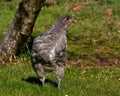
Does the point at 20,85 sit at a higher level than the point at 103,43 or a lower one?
higher

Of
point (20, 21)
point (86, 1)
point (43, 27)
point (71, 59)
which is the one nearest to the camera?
point (20, 21)

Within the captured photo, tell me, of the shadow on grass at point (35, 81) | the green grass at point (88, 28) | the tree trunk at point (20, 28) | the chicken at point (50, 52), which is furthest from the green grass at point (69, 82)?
the green grass at point (88, 28)

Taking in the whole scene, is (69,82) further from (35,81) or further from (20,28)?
(20,28)

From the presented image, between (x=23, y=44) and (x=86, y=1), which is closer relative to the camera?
(x=23, y=44)

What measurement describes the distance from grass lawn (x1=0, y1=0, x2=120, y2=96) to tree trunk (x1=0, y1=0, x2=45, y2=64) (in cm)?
34

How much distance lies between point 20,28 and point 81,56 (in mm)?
2258

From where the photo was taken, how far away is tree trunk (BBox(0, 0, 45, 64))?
43.5 ft

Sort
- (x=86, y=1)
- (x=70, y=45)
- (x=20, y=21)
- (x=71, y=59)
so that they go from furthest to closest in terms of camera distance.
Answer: (x=86, y=1)
(x=70, y=45)
(x=71, y=59)
(x=20, y=21)

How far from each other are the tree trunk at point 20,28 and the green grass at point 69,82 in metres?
1.19

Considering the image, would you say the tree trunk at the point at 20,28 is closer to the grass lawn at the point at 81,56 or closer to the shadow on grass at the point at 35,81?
the grass lawn at the point at 81,56

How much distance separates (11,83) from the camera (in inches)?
378

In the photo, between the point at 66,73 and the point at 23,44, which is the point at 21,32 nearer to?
the point at 23,44

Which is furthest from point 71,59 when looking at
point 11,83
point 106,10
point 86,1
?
point 86,1

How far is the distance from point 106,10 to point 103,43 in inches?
261
